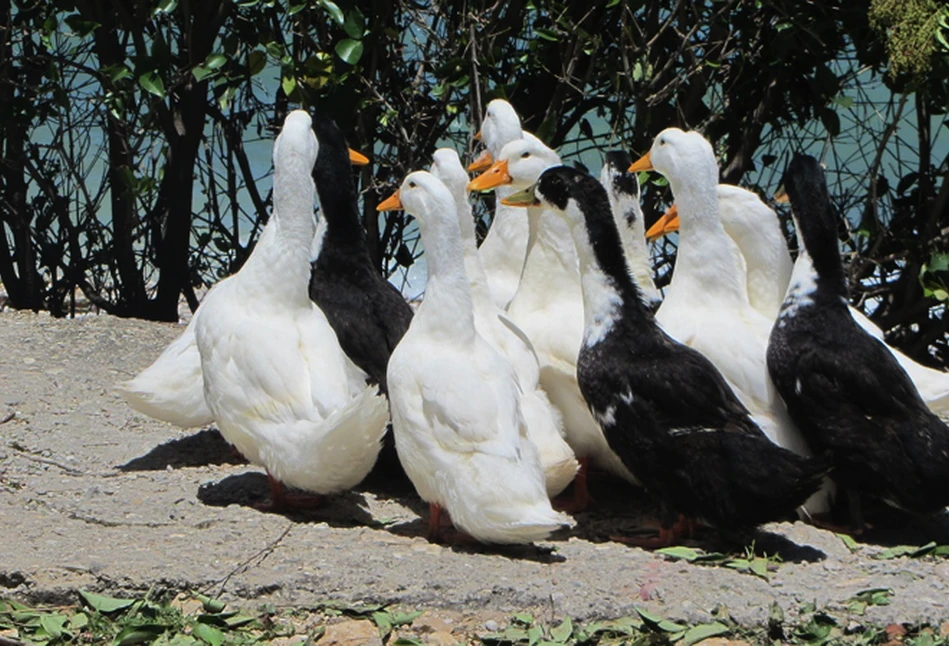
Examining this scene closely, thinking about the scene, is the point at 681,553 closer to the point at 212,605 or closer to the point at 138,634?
the point at 212,605

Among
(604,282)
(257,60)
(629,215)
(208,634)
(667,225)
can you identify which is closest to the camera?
(208,634)

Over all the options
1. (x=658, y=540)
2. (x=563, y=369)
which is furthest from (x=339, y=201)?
(x=658, y=540)

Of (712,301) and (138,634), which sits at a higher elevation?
(712,301)

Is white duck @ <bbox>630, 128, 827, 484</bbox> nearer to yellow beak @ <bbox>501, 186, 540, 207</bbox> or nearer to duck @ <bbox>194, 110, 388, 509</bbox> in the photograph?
yellow beak @ <bbox>501, 186, 540, 207</bbox>

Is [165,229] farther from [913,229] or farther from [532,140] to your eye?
[913,229]

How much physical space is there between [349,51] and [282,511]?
2144 mm

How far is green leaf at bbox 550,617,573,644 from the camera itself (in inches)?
150

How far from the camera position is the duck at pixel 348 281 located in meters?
5.19

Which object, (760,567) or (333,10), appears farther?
(333,10)

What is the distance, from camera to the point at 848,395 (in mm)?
4633

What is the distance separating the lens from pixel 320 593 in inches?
159

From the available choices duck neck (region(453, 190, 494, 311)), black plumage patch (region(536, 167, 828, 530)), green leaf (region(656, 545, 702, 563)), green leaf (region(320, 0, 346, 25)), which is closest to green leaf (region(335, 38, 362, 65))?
green leaf (region(320, 0, 346, 25))

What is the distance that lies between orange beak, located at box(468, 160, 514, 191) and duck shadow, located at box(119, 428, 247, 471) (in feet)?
4.17

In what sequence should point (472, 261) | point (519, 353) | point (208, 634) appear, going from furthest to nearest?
point (472, 261) → point (519, 353) → point (208, 634)
